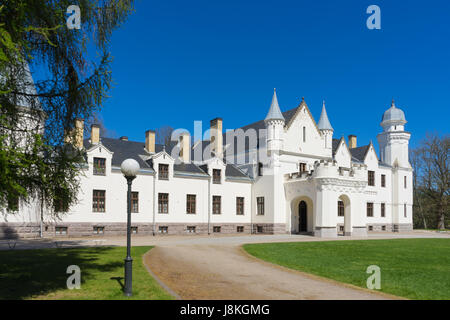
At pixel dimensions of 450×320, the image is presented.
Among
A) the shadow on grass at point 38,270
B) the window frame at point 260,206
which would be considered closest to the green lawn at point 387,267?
the shadow on grass at point 38,270

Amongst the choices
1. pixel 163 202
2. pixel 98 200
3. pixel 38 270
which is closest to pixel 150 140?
pixel 163 202

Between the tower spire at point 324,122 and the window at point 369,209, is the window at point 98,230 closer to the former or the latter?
the tower spire at point 324,122

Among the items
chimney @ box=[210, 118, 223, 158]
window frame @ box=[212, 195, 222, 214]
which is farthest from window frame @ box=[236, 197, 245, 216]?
chimney @ box=[210, 118, 223, 158]

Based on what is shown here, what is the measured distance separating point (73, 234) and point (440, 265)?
2357 centimetres

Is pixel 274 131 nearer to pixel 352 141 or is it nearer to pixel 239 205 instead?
pixel 239 205

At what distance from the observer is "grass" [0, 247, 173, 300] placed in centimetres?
886

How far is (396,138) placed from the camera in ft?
157

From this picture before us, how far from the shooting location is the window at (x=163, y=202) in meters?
32.9

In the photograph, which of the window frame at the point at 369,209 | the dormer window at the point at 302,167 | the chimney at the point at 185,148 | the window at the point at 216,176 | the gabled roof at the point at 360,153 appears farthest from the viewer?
the gabled roof at the point at 360,153

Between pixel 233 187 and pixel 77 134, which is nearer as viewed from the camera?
pixel 77 134

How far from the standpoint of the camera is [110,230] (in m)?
30.2

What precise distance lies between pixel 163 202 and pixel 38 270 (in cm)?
2122

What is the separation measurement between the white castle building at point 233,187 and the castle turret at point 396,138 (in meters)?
4.63
